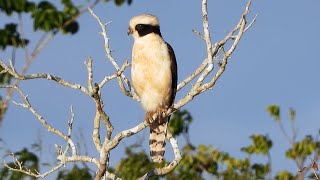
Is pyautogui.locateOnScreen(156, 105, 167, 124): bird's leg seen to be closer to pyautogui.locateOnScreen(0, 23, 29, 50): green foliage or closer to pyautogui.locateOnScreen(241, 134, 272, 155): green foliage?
pyautogui.locateOnScreen(241, 134, 272, 155): green foliage

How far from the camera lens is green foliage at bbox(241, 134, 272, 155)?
48.3ft

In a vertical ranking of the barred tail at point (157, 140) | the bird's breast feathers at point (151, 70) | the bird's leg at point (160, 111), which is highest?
the bird's breast feathers at point (151, 70)

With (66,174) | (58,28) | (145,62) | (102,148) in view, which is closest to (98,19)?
(145,62)

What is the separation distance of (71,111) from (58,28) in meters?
8.21

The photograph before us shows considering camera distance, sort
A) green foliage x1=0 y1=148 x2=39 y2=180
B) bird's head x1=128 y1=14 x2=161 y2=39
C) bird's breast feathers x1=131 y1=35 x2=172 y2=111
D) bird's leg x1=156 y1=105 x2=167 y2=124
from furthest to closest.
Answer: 1. green foliage x1=0 y1=148 x2=39 y2=180
2. bird's leg x1=156 y1=105 x2=167 y2=124
3. bird's head x1=128 y1=14 x2=161 y2=39
4. bird's breast feathers x1=131 y1=35 x2=172 y2=111

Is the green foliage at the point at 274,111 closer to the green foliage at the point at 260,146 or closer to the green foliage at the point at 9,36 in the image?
the green foliage at the point at 260,146

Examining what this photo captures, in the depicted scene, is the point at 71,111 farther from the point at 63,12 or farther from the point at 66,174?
the point at 63,12

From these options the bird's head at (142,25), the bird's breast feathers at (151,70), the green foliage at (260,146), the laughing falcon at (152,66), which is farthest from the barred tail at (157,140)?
the green foliage at (260,146)

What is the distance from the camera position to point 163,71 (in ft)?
30.0

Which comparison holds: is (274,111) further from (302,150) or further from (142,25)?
(142,25)

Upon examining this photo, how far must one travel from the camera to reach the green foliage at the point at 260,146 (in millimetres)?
14727

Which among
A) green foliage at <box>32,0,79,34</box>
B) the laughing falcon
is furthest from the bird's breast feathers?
green foliage at <box>32,0,79,34</box>

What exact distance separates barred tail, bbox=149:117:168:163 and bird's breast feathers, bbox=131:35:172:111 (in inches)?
14.8

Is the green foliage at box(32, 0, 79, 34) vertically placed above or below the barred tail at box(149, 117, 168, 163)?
above
